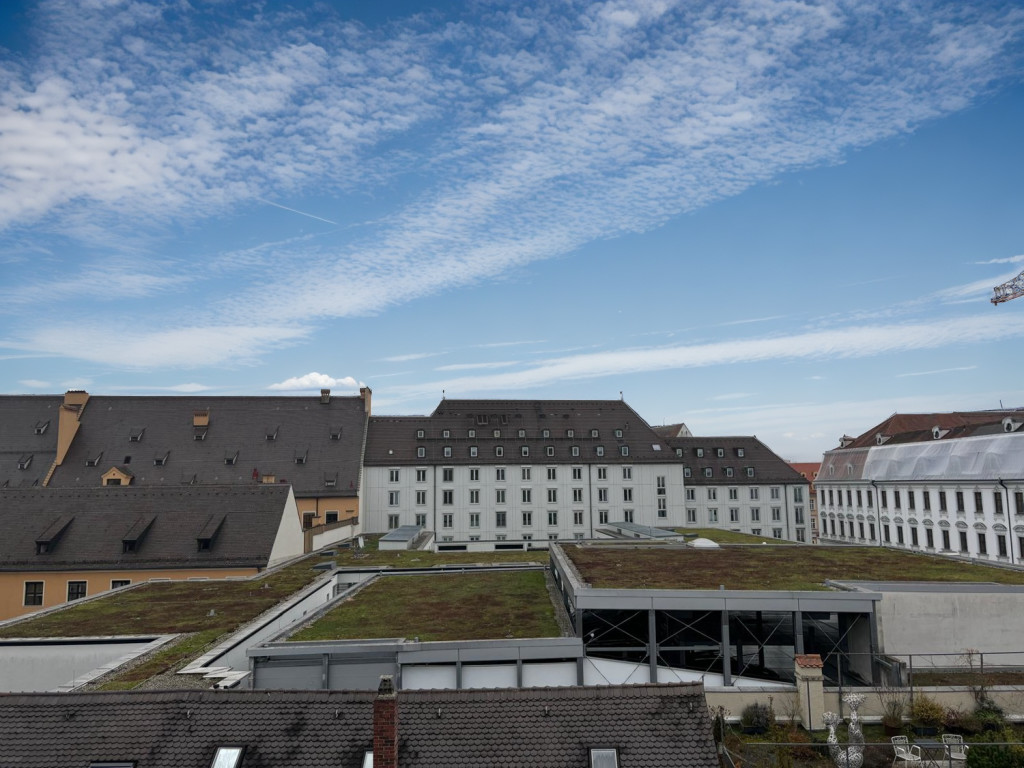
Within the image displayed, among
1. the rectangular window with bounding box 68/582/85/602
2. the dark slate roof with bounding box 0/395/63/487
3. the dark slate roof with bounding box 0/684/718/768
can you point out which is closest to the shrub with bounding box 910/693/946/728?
the dark slate roof with bounding box 0/684/718/768

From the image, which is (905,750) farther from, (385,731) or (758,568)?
(758,568)

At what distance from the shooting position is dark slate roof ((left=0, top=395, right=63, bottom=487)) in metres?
54.5

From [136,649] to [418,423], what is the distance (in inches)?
1760

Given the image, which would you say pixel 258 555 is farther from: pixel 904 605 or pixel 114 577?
pixel 904 605

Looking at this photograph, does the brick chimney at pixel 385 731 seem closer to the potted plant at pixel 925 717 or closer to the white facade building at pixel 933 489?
the potted plant at pixel 925 717

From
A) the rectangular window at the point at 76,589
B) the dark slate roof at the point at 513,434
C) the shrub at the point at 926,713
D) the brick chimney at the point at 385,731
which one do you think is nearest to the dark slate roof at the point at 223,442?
the dark slate roof at the point at 513,434

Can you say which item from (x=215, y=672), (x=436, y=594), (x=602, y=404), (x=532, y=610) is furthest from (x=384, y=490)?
(x=215, y=672)

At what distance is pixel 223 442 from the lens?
5856cm

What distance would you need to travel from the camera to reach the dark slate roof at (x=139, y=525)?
113 ft

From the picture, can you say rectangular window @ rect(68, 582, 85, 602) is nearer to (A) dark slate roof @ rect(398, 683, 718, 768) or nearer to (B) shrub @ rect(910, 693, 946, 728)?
(A) dark slate roof @ rect(398, 683, 718, 768)

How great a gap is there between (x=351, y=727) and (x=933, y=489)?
188ft

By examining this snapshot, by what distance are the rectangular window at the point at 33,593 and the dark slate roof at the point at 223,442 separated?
1985 centimetres

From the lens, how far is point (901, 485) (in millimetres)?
60188

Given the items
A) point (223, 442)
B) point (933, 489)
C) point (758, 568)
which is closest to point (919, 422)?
point (933, 489)
